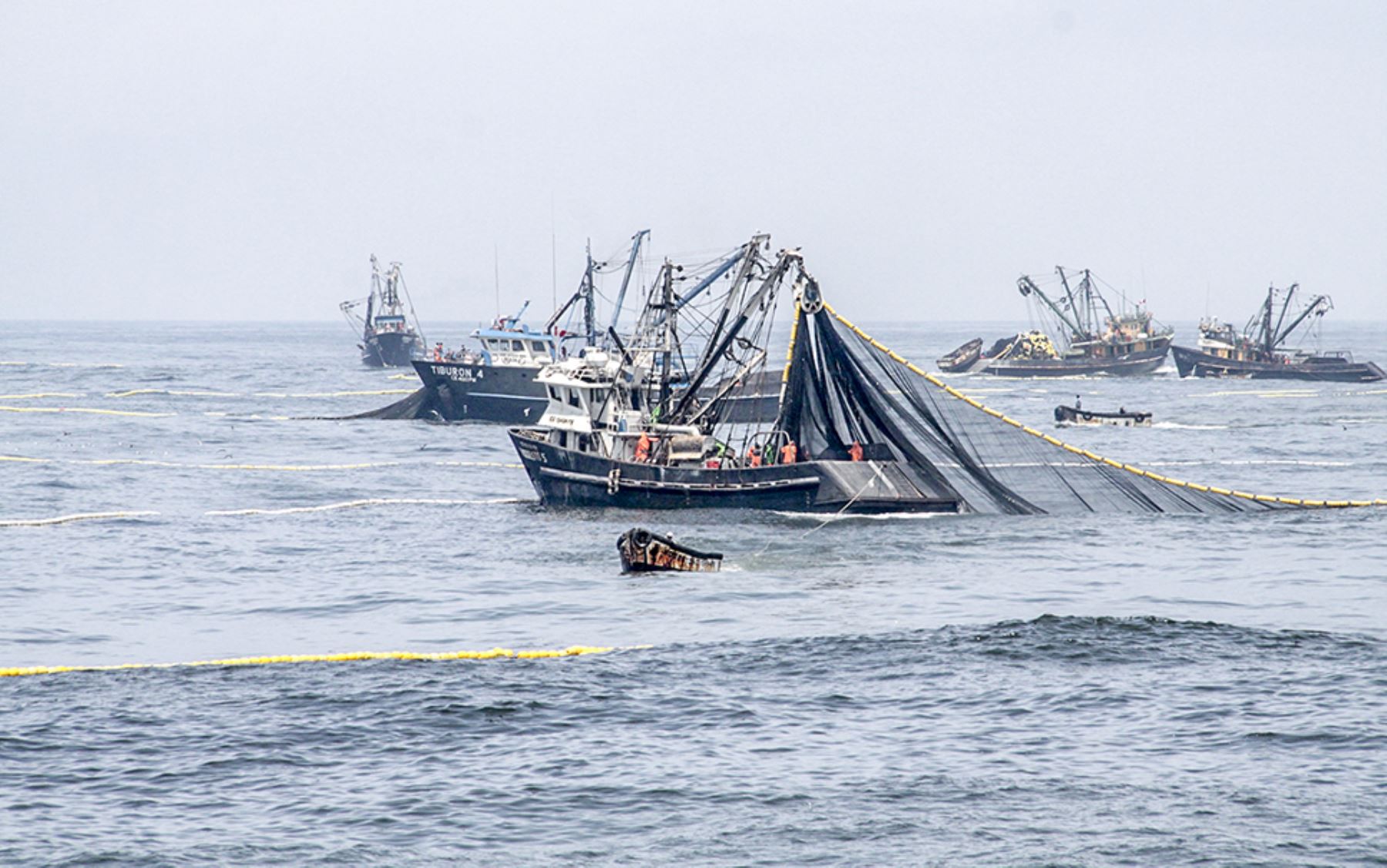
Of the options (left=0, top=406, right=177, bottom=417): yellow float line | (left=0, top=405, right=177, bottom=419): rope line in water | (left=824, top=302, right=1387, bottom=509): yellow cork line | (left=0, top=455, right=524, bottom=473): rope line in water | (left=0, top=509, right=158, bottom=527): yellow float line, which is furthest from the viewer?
(left=0, top=406, right=177, bottom=417): yellow float line

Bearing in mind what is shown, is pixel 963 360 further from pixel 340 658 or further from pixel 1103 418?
pixel 340 658

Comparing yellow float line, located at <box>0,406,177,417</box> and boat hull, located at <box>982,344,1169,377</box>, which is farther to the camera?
boat hull, located at <box>982,344,1169,377</box>

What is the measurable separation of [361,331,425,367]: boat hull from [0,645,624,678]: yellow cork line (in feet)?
435

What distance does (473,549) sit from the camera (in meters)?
47.9

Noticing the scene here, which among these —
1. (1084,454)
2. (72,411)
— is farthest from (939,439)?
(72,411)

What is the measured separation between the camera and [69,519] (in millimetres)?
54094

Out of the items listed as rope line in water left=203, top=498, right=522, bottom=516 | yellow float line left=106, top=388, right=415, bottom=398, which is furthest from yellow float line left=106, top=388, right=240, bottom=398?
rope line in water left=203, top=498, right=522, bottom=516

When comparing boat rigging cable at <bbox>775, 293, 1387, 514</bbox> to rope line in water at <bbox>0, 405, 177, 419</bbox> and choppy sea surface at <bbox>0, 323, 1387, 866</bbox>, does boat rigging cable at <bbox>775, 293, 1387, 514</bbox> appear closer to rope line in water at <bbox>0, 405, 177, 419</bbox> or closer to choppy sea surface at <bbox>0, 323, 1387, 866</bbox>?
choppy sea surface at <bbox>0, 323, 1387, 866</bbox>

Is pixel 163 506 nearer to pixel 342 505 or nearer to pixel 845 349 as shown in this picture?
pixel 342 505

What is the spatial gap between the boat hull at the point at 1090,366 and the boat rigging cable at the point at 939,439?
326 ft

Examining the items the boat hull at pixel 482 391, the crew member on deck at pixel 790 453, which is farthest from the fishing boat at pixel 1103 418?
the crew member on deck at pixel 790 453

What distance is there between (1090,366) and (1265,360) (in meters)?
16.4

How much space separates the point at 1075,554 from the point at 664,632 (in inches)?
603

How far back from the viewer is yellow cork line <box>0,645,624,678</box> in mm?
31250
